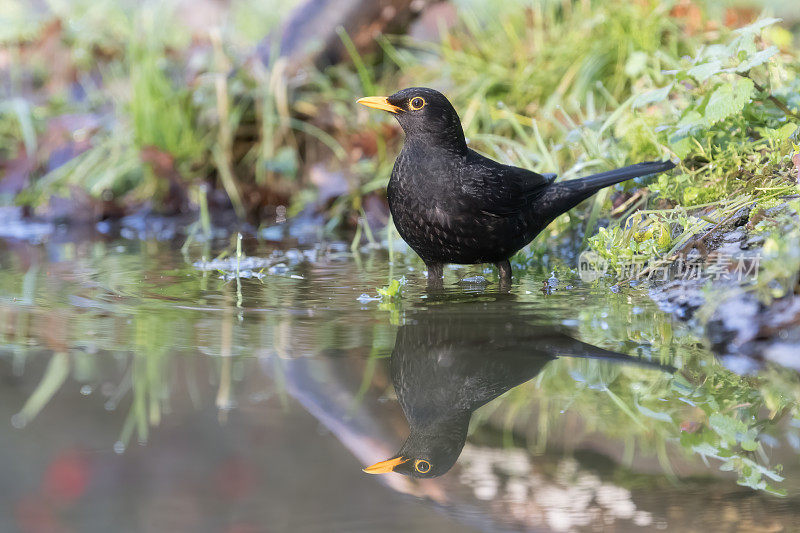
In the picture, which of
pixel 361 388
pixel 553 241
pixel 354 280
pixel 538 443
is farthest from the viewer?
pixel 553 241

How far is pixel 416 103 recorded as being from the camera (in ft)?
12.4

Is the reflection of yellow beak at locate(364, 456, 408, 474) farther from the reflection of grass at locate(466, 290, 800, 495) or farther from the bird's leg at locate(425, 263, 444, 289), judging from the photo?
the bird's leg at locate(425, 263, 444, 289)

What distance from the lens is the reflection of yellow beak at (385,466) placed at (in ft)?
6.25

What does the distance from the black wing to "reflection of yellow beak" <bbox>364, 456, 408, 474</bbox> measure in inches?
70.3

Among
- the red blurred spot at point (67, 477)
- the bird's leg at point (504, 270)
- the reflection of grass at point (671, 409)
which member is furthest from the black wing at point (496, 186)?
the red blurred spot at point (67, 477)

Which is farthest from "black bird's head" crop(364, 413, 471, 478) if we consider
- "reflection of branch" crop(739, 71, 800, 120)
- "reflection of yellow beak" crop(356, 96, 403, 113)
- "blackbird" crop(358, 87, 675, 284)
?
"reflection of branch" crop(739, 71, 800, 120)

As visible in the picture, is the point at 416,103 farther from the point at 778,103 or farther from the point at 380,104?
the point at 778,103

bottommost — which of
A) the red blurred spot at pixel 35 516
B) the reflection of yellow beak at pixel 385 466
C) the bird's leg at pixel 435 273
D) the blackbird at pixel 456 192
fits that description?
the red blurred spot at pixel 35 516

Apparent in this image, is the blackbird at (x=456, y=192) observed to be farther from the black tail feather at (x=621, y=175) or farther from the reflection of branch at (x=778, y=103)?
the reflection of branch at (x=778, y=103)

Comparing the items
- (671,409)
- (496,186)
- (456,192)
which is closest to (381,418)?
(671,409)

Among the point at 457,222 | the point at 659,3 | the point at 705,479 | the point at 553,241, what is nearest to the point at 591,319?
the point at 457,222

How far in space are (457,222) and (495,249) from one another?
254 millimetres

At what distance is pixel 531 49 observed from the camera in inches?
253

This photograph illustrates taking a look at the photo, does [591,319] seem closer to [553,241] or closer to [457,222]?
[457,222]
